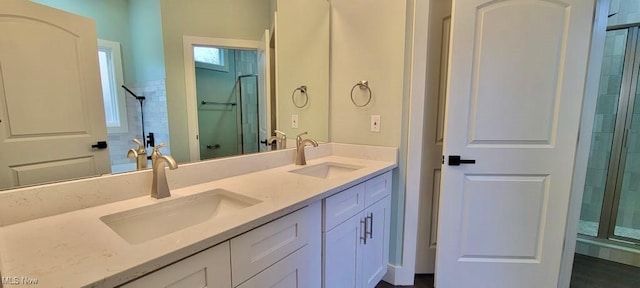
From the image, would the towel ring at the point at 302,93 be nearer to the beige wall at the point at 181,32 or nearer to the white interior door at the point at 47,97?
the beige wall at the point at 181,32

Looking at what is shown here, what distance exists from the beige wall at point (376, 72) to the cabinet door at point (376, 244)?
0.10 meters

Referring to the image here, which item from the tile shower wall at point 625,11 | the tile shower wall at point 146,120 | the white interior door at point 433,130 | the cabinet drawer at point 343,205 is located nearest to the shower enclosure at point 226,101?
the tile shower wall at point 146,120

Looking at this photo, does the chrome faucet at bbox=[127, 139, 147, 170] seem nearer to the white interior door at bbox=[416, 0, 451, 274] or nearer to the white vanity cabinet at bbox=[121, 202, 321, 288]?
the white vanity cabinet at bbox=[121, 202, 321, 288]

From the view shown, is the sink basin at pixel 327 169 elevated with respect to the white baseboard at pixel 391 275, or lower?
elevated

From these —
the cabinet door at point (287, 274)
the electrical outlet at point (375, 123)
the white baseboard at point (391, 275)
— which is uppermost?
the electrical outlet at point (375, 123)

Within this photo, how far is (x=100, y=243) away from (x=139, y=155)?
462mm

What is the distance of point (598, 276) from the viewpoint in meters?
2.04

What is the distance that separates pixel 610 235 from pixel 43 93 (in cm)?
376

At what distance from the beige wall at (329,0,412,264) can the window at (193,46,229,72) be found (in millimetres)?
911

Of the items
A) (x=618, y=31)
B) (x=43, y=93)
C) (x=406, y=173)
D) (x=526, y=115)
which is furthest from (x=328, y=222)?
(x=618, y=31)

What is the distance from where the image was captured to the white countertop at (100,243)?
1.95ft

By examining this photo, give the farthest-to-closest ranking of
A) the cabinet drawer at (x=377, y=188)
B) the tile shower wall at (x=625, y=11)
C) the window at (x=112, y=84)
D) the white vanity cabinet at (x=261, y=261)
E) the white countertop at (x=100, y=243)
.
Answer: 1. the tile shower wall at (x=625, y=11)
2. the cabinet drawer at (x=377, y=188)
3. the window at (x=112, y=84)
4. the white vanity cabinet at (x=261, y=261)
5. the white countertop at (x=100, y=243)

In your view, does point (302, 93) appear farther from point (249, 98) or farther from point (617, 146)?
point (617, 146)

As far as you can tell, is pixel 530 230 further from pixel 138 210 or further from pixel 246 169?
pixel 138 210
